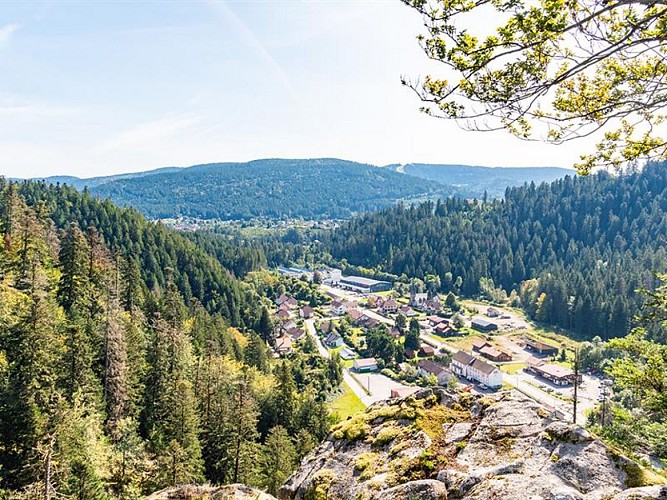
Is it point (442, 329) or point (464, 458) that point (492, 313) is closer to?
point (442, 329)

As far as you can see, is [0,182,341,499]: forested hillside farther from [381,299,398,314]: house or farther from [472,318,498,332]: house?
[381,299,398,314]: house

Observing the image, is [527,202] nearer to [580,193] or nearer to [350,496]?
[580,193]

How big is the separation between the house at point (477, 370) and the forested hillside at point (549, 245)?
3842cm

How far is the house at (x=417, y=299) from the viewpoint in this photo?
392 ft

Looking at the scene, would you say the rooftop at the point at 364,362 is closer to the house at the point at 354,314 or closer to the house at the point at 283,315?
the house at the point at 354,314

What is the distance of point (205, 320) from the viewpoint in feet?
186

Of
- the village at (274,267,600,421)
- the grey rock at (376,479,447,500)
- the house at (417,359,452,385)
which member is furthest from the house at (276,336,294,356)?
the grey rock at (376,479,447,500)

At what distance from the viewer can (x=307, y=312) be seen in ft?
355

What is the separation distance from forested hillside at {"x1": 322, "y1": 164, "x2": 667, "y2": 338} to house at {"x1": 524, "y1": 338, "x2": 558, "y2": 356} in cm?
1633

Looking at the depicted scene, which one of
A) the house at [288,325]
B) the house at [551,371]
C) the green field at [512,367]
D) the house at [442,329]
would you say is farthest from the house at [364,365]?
the house at [442,329]

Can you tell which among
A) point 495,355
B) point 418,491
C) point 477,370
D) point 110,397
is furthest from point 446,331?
point 418,491

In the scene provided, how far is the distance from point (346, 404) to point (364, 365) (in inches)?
668

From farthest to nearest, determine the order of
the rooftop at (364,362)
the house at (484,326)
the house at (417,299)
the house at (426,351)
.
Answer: the house at (417,299), the house at (484,326), the house at (426,351), the rooftop at (364,362)

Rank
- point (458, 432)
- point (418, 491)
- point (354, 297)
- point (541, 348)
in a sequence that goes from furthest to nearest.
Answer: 1. point (354, 297)
2. point (541, 348)
3. point (458, 432)
4. point (418, 491)
